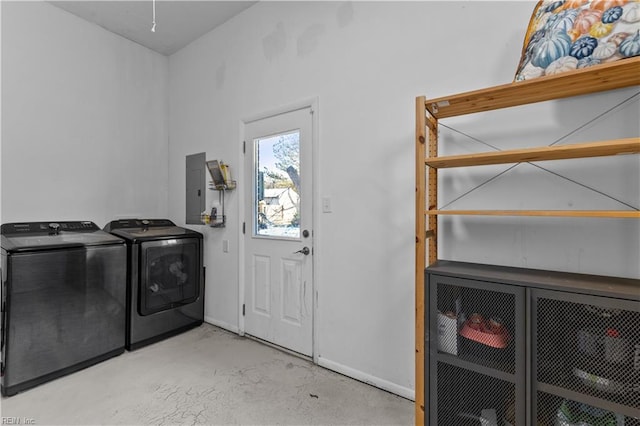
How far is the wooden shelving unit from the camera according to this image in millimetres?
1164

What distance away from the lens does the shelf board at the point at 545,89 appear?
3.84ft

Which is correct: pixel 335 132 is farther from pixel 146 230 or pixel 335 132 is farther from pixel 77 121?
pixel 77 121

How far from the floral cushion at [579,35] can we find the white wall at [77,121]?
3735 mm

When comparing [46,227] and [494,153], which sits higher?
[494,153]

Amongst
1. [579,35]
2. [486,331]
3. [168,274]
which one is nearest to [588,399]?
[486,331]

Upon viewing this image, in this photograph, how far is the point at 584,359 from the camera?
3.91ft

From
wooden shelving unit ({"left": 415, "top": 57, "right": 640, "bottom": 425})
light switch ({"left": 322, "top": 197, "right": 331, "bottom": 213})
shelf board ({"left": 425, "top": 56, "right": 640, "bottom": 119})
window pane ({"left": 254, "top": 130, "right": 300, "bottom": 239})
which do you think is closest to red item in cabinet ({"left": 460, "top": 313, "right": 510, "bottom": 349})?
wooden shelving unit ({"left": 415, "top": 57, "right": 640, "bottom": 425})

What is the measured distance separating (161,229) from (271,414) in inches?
89.9

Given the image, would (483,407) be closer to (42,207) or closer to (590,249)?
(590,249)

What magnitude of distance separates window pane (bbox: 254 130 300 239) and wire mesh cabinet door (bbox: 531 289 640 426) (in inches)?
69.6

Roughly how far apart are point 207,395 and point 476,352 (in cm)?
171

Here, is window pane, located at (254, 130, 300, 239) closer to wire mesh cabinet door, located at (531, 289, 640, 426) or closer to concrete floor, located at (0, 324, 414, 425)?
concrete floor, located at (0, 324, 414, 425)

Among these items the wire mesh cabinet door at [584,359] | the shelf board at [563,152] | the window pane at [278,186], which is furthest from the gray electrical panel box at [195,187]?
the wire mesh cabinet door at [584,359]

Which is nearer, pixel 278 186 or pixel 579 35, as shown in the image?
pixel 579 35
